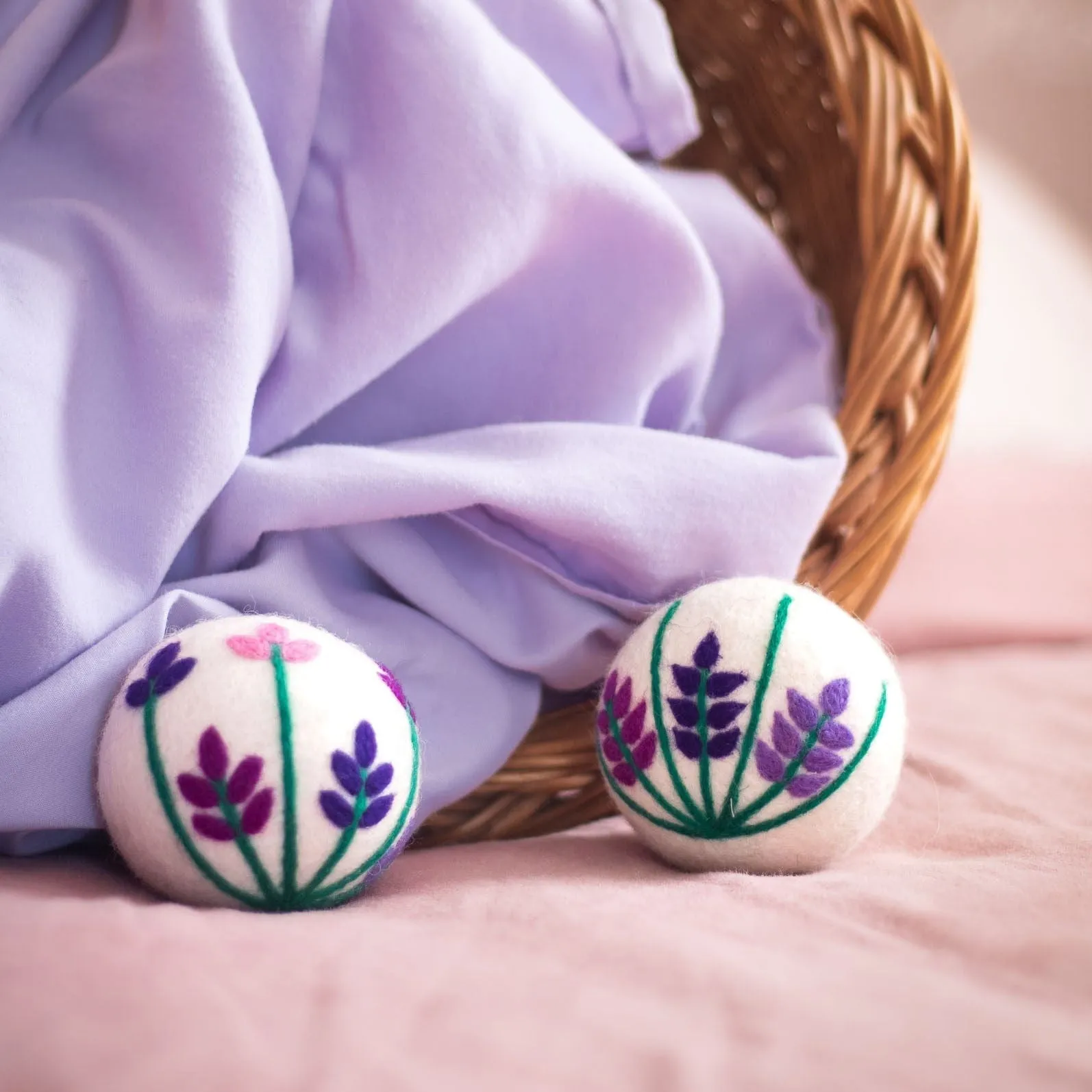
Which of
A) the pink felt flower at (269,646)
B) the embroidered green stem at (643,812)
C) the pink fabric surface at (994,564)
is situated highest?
the pink felt flower at (269,646)

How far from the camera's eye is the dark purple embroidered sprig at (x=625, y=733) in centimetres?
46

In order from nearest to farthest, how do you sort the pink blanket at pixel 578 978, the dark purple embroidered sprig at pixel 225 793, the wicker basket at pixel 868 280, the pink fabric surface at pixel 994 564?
the pink blanket at pixel 578 978 → the dark purple embroidered sprig at pixel 225 793 → the wicker basket at pixel 868 280 → the pink fabric surface at pixel 994 564

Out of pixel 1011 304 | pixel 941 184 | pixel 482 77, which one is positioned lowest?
Result: pixel 1011 304

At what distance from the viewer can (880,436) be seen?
0.62 m

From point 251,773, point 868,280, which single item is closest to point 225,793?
point 251,773

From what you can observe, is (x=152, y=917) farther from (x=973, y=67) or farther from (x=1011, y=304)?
(x=973, y=67)

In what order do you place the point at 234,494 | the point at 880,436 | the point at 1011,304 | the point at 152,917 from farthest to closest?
the point at 1011,304
the point at 880,436
the point at 234,494
the point at 152,917

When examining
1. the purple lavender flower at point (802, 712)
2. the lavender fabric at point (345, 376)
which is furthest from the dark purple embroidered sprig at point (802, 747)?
the lavender fabric at point (345, 376)

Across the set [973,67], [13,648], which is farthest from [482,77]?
[973,67]

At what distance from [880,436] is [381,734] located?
0.34 m

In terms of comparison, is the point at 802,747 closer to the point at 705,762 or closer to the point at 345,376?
the point at 705,762

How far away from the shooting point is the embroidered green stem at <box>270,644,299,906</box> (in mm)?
402

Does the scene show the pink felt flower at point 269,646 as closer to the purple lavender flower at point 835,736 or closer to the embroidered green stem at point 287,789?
the embroidered green stem at point 287,789

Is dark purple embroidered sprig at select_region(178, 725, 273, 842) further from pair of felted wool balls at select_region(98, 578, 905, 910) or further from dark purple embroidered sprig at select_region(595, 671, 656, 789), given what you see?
dark purple embroidered sprig at select_region(595, 671, 656, 789)
